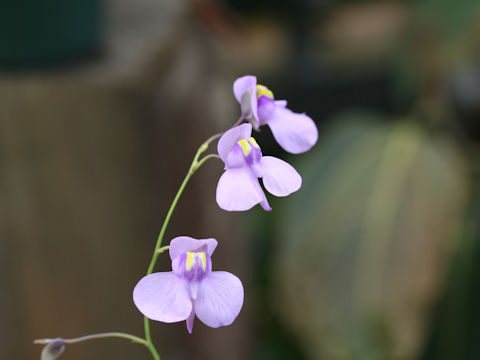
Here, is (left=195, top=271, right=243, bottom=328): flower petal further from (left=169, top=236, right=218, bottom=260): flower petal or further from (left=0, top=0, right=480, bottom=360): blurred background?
(left=0, top=0, right=480, bottom=360): blurred background

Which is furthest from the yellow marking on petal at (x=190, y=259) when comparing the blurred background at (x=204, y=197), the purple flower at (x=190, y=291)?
the blurred background at (x=204, y=197)

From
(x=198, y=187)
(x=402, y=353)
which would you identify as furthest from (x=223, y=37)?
(x=402, y=353)

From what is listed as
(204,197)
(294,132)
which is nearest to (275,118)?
(294,132)

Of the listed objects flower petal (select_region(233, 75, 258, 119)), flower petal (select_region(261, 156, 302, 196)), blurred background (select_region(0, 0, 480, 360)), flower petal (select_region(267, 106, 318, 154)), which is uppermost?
flower petal (select_region(233, 75, 258, 119))

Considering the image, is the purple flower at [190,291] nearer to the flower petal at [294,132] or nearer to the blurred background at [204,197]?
the flower petal at [294,132]

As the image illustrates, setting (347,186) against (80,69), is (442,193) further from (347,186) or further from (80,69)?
(80,69)

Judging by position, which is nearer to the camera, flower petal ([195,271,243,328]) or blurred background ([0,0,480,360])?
flower petal ([195,271,243,328])

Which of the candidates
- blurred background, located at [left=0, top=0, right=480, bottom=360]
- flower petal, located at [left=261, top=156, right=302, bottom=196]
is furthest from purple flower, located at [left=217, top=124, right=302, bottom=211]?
blurred background, located at [left=0, top=0, right=480, bottom=360]
